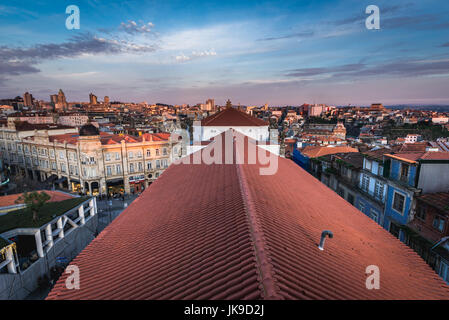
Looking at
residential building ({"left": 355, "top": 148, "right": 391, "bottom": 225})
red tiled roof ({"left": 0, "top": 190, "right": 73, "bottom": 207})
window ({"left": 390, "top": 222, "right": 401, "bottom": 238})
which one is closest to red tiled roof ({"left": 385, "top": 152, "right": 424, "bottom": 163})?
residential building ({"left": 355, "top": 148, "right": 391, "bottom": 225})

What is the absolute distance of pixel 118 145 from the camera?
32594 millimetres

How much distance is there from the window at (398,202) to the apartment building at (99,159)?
94.2ft

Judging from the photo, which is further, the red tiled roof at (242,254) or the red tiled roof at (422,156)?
the red tiled roof at (422,156)

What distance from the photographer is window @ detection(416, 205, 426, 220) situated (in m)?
13.0

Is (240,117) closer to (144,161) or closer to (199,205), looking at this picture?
(144,161)

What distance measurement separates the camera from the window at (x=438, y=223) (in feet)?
38.9

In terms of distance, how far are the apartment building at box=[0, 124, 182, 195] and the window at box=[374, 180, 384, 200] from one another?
27.3m

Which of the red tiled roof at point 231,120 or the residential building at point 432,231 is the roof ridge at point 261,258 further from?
the red tiled roof at point 231,120

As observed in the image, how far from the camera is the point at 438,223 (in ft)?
39.7

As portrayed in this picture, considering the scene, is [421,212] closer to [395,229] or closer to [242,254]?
[395,229]

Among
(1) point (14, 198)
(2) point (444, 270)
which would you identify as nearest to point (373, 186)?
(2) point (444, 270)

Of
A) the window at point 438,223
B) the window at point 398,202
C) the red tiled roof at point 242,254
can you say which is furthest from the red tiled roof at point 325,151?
the red tiled roof at point 242,254
